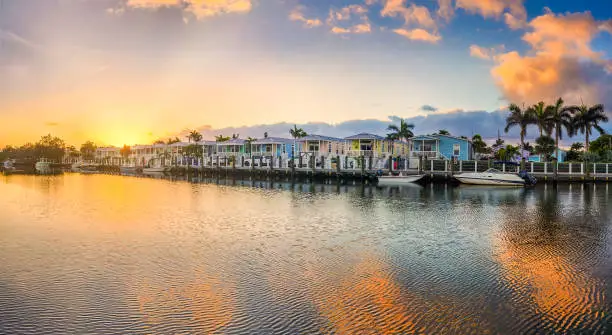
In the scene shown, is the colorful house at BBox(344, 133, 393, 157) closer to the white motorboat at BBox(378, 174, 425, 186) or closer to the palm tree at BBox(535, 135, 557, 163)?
the white motorboat at BBox(378, 174, 425, 186)

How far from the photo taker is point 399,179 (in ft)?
177

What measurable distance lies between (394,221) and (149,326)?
650 inches

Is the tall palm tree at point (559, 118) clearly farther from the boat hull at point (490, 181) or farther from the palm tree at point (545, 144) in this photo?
the boat hull at point (490, 181)

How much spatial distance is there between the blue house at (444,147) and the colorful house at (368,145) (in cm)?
638

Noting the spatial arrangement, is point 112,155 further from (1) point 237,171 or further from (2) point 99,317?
(2) point 99,317

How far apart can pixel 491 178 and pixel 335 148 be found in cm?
3053

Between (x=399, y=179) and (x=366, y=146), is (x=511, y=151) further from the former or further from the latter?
(x=399, y=179)

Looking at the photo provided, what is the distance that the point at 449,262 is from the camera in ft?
46.5

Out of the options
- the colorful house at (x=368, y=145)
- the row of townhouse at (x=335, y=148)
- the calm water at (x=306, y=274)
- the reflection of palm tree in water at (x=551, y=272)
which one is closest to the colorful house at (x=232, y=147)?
the row of townhouse at (x=335, y=148)

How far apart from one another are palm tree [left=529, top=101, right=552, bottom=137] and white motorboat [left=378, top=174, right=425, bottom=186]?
82.7ft

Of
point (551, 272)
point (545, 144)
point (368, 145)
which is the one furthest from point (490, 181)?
point (551, 272)

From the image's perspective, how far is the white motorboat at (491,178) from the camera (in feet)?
162

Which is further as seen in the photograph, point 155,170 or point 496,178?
point 155,170

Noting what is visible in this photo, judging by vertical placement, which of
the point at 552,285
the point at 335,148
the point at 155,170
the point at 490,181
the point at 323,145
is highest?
the point at 323,145
